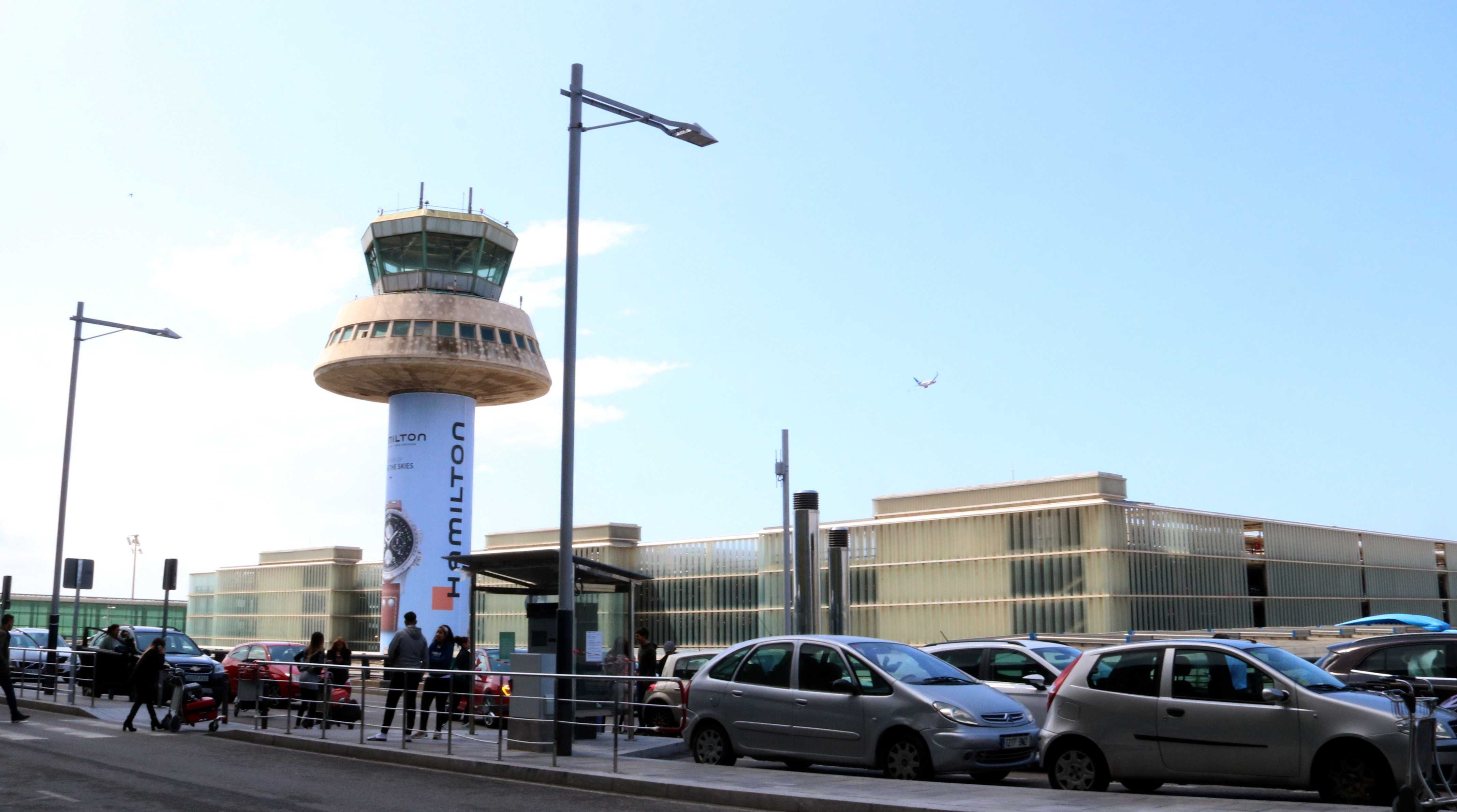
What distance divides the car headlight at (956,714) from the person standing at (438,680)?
7103 mm

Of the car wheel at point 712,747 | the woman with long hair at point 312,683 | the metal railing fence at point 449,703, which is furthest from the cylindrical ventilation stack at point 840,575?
the car wheel at point 712,747

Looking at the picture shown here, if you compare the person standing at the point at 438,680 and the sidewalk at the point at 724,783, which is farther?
the person standing at the point at 438,680

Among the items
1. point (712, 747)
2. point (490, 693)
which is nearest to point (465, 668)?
point (490, 693)

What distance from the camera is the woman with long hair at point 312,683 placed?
63.7 feet

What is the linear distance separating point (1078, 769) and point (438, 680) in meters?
10.2

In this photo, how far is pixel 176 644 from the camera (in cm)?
2744

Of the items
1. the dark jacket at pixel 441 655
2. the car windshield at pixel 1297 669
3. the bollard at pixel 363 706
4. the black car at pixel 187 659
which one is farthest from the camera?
the black car at pixel 187 659

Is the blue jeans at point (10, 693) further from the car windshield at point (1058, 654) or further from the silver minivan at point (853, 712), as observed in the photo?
the car windshield at point (1058, 654)

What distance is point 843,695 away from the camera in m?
14.2

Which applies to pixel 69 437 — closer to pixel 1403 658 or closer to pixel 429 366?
pixel 429 366

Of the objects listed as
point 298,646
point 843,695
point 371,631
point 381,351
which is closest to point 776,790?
point 843,695

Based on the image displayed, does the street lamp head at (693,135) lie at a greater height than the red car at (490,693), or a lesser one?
greater

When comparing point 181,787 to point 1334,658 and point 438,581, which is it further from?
point 438,581

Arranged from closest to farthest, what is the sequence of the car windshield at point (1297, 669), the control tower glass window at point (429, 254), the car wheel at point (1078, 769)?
1. the car windshield at point (1297, 669)
2. the car wheel at point (1078, 769)
3. the control tower glass window at point (429, 254)
